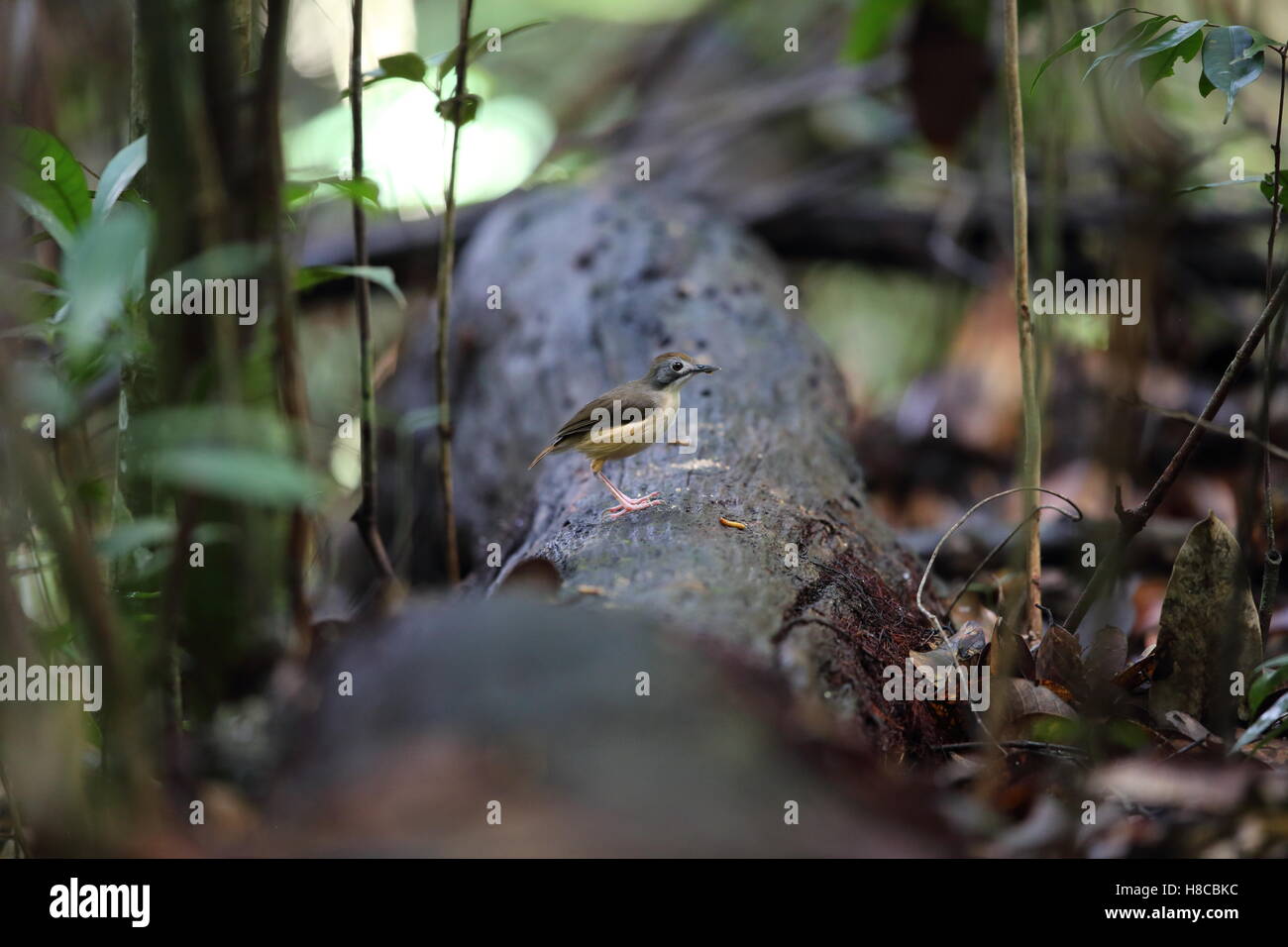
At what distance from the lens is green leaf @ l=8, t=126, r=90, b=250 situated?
2.49 meters

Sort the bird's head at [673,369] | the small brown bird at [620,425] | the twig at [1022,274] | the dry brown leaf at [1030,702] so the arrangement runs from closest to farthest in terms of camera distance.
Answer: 1. the dry brown leaf at [1030,702]
2. the twig at [1022,274]
3. the small brown bird at [620,425]
4. the bird's head at [673,369]

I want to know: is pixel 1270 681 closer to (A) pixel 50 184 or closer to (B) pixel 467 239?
(A) pixel 50 184

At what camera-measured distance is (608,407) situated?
148 inches

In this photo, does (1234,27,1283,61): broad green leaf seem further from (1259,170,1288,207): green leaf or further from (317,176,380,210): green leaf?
(317,176,380,210): green leaf

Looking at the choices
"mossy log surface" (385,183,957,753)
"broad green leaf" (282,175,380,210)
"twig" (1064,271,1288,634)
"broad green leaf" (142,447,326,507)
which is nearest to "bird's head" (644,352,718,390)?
"mossy log surface" (385,183,957,753)

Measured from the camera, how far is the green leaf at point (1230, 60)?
8.51ft

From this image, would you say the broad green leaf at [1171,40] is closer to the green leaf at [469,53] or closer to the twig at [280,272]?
the green leaf at [469,53]

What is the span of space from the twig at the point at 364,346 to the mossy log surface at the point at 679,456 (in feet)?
1.54

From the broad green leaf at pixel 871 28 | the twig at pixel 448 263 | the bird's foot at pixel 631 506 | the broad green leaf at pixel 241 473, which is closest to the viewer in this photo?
the broad green leaf at pixel 241 473

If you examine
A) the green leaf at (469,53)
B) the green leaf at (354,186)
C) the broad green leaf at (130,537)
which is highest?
the green leaf at (469,53)

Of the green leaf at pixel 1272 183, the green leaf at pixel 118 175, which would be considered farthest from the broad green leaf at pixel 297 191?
the green leaf at pixel 1272 183

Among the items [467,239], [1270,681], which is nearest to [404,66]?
[1270,681]

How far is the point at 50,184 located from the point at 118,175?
0.24 metres

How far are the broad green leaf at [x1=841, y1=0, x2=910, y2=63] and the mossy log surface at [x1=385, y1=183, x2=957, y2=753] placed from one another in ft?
5.94
